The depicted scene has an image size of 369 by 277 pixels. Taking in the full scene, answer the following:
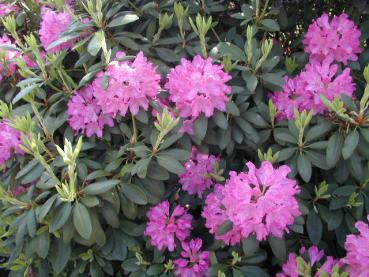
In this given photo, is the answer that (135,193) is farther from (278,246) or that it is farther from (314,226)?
(314,226)

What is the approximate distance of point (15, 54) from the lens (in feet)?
6.99

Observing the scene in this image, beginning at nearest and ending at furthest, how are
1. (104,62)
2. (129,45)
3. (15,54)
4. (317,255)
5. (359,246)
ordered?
(359,246) < (317,255) < (104,62) < (129,45) < (15,54)

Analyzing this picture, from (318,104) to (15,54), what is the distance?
51.8 inches

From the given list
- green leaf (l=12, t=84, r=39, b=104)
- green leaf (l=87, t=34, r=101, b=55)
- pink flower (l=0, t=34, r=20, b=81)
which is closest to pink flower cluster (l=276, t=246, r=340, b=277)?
green leaf (l=87, t=34, r=101, b=55)

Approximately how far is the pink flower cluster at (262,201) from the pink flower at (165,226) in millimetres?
355

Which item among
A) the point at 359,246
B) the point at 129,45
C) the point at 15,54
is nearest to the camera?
the point at 359,246

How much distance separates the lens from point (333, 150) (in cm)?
162

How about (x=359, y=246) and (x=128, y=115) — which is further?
(x=128, y=115)

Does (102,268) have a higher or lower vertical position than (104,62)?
lower

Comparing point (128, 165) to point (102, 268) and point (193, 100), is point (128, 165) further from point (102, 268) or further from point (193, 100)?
point (102, 268)

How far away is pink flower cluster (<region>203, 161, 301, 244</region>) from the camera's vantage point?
1449 mm

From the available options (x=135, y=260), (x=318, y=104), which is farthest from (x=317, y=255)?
(x=135, y=260)

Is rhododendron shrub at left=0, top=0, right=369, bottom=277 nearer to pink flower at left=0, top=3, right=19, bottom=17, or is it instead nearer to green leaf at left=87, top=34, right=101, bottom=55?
green leaf at left=87, top=34, right=101, bottom=55

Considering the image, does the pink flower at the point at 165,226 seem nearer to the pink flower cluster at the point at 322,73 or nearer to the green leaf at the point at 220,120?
the green leaf at the point at 220,120
